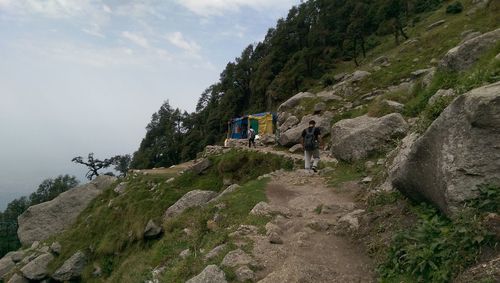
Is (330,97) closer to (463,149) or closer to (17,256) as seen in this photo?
(463,149)

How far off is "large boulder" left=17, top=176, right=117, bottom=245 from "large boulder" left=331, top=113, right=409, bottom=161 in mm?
26266

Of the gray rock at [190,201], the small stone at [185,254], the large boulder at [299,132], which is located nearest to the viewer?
the small stone at [185,254]

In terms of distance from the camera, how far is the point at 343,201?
587 inches

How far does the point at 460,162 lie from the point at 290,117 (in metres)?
28.8

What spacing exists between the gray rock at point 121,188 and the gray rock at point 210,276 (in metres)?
25.8

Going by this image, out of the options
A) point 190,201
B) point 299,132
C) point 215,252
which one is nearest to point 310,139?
point 190,201

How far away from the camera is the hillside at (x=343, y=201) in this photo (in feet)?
25.6

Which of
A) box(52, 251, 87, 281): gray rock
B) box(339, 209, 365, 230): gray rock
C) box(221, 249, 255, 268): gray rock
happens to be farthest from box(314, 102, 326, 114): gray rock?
box(221, 249, 255, 268): gray rock

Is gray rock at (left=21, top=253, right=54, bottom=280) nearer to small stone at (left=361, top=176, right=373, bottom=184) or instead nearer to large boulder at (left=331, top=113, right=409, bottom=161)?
large boulder at (left=331, top=113, right=409, bottom=161)

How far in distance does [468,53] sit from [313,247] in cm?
1024

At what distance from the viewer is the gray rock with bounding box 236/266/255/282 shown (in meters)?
9.49

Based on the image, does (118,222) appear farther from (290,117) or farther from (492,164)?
(492,164)

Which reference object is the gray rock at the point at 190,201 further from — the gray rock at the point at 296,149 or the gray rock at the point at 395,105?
the gray rock at the point at 395,105

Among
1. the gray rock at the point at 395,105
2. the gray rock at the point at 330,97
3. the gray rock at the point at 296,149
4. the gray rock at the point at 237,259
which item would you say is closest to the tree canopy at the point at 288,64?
the gray rock at the point at 330,97
